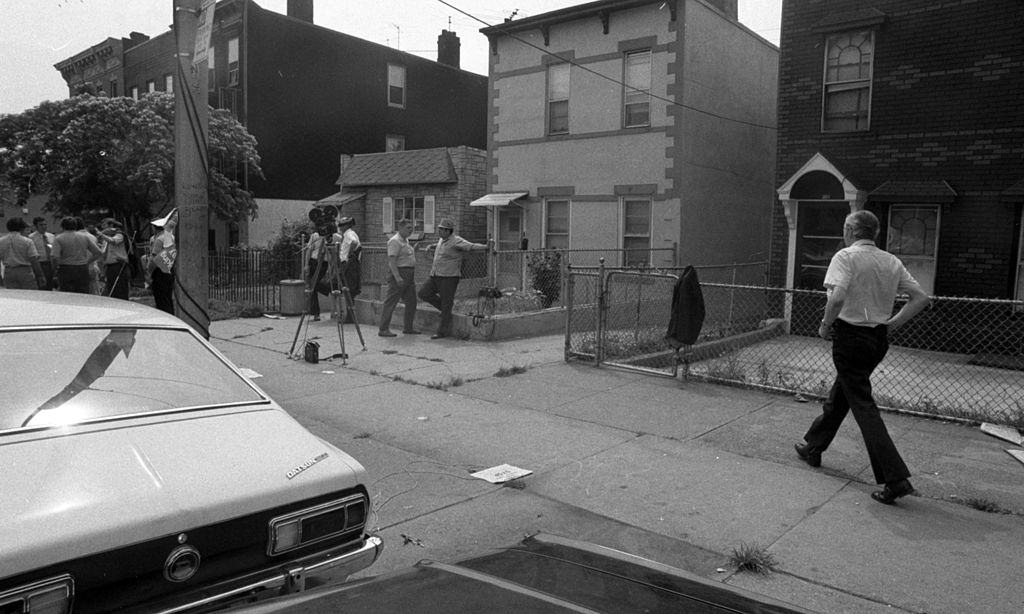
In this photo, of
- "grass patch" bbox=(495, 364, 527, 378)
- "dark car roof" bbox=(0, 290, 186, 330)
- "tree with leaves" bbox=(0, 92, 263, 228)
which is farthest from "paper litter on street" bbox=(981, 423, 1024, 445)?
"tree with leaves" bbox=(0, 92, 263, 228)

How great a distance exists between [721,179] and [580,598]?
53.7ft

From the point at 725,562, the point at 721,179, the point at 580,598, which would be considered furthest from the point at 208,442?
the point at 721,179

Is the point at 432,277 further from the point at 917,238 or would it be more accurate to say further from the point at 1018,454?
the point at 1018,454

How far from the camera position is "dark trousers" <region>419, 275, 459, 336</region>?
11773 mm

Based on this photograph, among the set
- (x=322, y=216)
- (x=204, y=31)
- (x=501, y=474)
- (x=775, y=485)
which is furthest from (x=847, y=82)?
(x=501, y=474)

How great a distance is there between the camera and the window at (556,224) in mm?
17922

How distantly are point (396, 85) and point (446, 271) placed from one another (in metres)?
22.8

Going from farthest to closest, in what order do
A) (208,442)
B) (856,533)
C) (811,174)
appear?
(811,174)
(856,533)
(208,442)

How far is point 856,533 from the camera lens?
4621 millimetres

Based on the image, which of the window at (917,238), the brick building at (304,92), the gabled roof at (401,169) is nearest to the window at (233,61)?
the brick building at (304,92)

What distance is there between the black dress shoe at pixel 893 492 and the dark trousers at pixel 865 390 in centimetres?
4

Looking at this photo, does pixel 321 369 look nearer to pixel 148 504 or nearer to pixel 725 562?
pixel 725 562

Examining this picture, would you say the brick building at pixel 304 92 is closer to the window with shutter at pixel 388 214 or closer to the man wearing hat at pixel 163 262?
the window with shutter at pixel 388 214

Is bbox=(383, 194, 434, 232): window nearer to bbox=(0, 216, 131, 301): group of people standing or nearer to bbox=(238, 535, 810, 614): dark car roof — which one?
bbox=(0, 216, 131, 301): group of people standing
